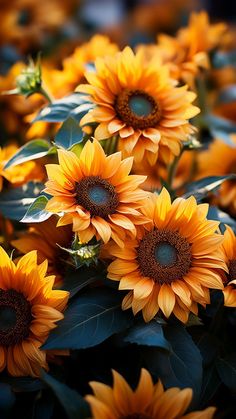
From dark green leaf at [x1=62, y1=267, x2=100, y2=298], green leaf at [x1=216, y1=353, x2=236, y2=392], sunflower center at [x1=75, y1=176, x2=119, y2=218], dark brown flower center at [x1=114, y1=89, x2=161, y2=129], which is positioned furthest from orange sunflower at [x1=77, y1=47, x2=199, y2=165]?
green leaf at [x1=216, y1=353, x2=236, y2=392]

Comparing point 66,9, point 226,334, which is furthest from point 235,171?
point 66,9

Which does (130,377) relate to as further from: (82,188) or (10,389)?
(82,188)

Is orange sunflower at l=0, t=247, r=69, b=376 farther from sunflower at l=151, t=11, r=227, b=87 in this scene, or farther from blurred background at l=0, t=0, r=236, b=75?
blurred background at l=0, t=0, r=236, b=75

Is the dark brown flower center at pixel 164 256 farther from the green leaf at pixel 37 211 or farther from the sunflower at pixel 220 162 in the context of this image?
the sunflower at pixel 220 162

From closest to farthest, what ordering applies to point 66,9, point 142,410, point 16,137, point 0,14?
point 142,410 < point 16,137 < point 0,14 < point 66,9

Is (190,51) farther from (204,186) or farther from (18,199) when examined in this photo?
(18,199)

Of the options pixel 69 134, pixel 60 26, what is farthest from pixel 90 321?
pixel 60 26

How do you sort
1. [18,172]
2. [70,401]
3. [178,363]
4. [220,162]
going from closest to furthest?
[70,401] → [178,363] → [18,172] → [220,162]

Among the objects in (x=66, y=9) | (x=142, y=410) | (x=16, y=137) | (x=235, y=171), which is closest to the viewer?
(x=142, y=410)
